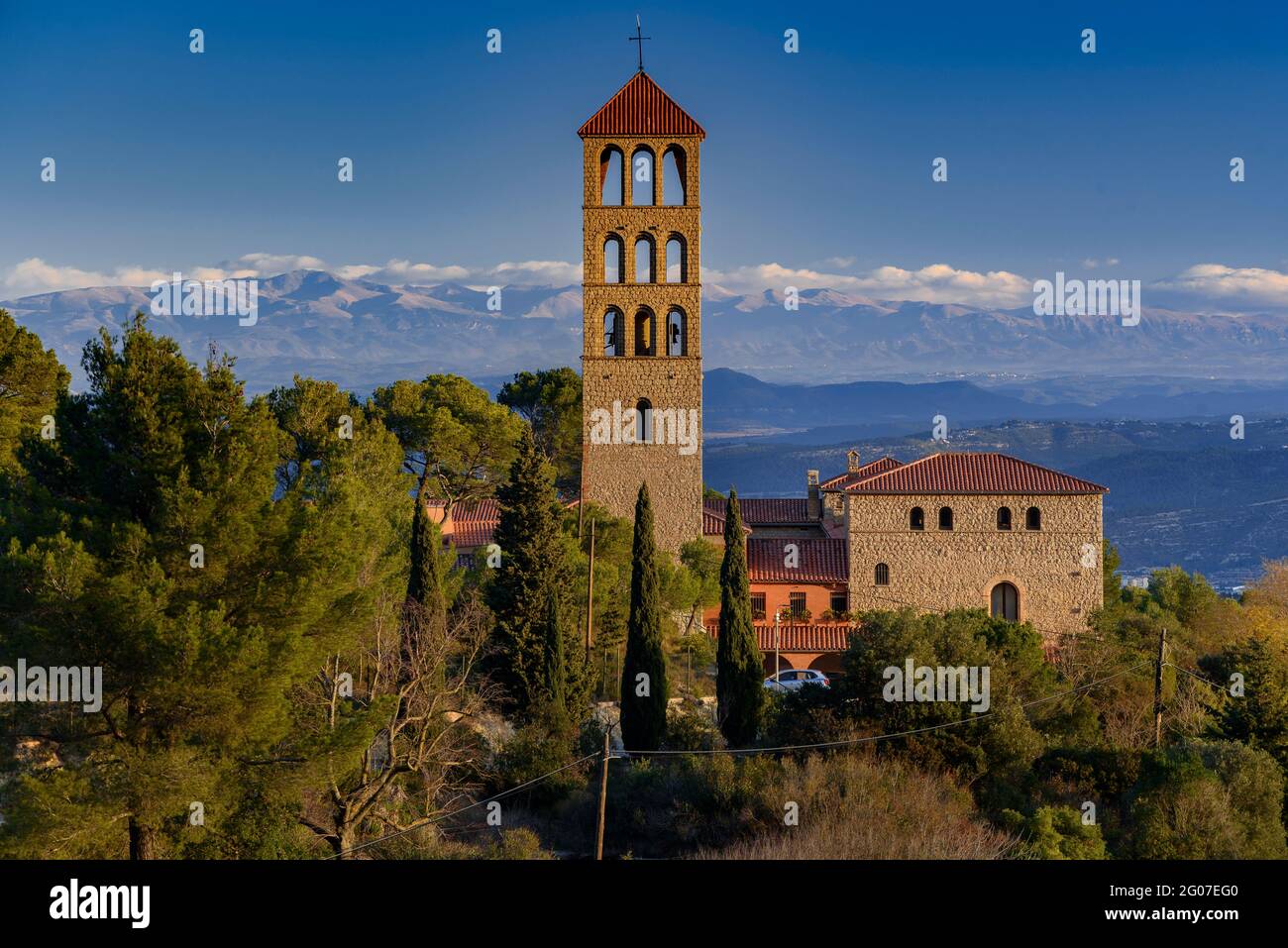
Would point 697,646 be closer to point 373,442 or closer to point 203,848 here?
point 373,442

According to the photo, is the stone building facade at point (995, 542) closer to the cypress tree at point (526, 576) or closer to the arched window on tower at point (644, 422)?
the arched window on tower at point (644, 422)

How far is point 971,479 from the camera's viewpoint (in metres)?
40.8

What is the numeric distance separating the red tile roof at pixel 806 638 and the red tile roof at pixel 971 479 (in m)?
4.37

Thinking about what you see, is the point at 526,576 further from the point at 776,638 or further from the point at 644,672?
the point at 776,638

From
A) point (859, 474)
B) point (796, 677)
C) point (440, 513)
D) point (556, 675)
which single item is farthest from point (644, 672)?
point (440, 513)

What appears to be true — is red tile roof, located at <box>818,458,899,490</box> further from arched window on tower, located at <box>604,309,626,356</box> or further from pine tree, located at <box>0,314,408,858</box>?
pine tree, located at <box>0,314,408,858</box>

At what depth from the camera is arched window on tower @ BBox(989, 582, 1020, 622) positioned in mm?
40688

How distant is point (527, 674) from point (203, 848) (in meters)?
11.4

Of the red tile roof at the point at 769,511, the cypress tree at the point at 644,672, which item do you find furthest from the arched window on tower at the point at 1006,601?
the cypress tree at the point at 644,672

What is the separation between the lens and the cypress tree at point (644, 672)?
2864cm

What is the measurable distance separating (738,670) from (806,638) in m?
11.4

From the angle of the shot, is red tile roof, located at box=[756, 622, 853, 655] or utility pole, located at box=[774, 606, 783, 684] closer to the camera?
utility pole, located at box=[774, 606, 783, 684]

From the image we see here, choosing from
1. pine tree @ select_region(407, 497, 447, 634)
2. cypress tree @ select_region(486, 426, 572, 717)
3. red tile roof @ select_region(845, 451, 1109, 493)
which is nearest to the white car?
red tile roof @ select_region(845, 451, 1109, 493)

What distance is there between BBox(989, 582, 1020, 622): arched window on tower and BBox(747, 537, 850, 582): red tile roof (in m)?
4.50
